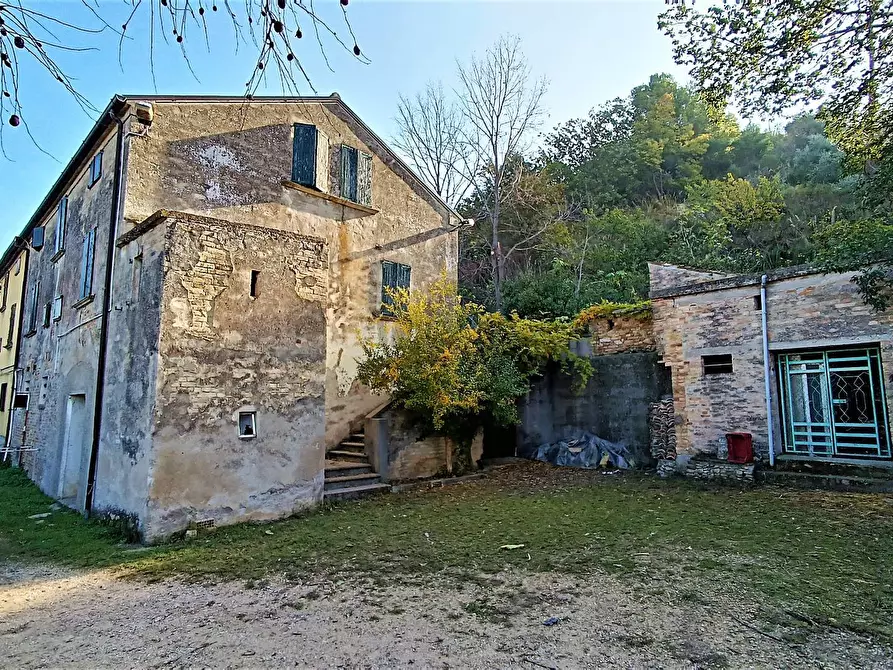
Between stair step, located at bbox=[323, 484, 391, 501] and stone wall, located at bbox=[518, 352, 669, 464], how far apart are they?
4.88m

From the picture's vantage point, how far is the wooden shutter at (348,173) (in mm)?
12406

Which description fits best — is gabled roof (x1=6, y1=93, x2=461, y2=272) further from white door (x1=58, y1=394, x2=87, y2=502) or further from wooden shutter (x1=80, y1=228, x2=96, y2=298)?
white door (x1=58, y1=394, x2=87, y2=502)

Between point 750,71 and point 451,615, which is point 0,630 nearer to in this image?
point 451,615

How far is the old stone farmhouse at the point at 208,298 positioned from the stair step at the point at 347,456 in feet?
2.84

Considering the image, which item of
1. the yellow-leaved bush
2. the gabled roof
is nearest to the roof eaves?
the gabled roof

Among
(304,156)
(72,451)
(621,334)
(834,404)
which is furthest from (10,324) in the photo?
(834,404)

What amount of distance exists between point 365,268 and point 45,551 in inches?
317

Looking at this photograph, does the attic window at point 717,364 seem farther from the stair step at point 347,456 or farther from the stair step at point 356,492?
the stair step at point 347,456

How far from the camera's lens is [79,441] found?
31.2 feet

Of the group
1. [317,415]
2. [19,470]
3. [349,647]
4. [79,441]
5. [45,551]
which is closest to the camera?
[349,647]

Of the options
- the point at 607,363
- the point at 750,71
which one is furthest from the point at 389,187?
the point at 750,71

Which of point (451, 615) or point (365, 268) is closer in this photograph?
point (451, 615)

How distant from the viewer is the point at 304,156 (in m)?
11.6

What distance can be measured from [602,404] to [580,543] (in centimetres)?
617
